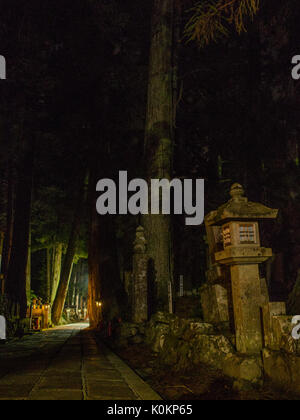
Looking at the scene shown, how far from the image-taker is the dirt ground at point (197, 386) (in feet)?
15.6

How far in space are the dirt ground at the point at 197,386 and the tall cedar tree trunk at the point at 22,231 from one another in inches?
402

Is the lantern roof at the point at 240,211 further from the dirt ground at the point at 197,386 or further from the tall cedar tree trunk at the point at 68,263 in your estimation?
the tall cedar tree trunk at the point at 68,263

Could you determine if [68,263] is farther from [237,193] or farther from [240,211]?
[240,211]

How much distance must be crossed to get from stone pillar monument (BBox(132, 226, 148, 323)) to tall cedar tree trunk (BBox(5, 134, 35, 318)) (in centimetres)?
760

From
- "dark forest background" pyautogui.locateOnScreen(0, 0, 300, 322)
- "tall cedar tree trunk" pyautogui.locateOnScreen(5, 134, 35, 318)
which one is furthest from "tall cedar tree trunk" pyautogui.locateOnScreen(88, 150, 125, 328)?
"tall cedar tree trunk" pyautogui.locateOnScreen(5, 134, 35, 318)

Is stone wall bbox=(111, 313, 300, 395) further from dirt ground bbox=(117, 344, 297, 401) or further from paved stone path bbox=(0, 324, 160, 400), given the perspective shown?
paved stone path bbox=(0, 324, 160, 400)

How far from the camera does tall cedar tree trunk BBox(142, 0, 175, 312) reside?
33.2 feet

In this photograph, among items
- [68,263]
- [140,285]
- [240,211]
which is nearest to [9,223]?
[68,263]

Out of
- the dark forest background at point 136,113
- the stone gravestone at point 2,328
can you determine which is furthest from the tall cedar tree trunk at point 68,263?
the stone gravestone at point 2,328

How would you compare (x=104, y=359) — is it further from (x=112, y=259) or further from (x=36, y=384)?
(x=112, y=259)

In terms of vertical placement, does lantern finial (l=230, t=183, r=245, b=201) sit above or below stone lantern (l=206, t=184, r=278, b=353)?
above

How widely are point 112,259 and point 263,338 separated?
35.0 feet

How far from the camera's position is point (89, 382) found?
17.5 feet
